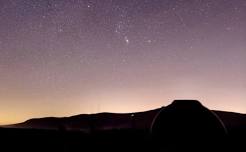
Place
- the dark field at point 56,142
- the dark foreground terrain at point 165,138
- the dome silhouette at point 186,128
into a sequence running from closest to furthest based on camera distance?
the dome silhouette at point 186,128 → the dark foreground terrain at point 165,138 → the dark field at point 56,142

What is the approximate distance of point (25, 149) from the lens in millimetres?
17438

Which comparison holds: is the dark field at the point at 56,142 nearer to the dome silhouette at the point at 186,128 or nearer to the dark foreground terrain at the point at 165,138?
the dark foreground terrain at the point at 165,138

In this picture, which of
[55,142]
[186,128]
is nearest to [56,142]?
[55,142]

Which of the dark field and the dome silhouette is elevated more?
the dome silhouette

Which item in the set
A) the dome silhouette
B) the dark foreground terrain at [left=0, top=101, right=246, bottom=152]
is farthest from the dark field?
the dome silhouette

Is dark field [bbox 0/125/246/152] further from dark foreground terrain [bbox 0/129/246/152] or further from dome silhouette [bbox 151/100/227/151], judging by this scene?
dome silhouette [bbox 151/100/227/151]

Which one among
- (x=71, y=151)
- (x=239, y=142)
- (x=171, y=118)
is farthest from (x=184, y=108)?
(x=71, y=151)

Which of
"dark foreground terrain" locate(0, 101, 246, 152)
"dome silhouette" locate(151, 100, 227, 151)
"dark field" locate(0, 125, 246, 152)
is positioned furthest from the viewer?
"dark field" locate(0, 125, 246, 152)

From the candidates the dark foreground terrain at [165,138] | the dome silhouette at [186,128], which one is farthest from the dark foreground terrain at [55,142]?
the dome silhouette at [186,128]

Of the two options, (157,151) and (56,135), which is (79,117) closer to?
(56,135)

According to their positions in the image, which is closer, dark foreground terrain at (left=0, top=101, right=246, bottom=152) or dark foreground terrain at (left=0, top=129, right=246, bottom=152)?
dark foreground terrain at (left=0, top=101, right=246, bottom=152)

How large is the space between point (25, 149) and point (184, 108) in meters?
9.98

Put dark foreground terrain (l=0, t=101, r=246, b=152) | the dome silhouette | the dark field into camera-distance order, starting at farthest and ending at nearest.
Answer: the dark field
dark foreground terrain (l=0, t=101, r=246, b=152)
the dome silhouette

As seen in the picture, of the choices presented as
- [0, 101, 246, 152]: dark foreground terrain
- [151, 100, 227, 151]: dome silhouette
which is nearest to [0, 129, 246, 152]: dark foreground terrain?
[0, 101, 246, 152]: dark foreground terrain
